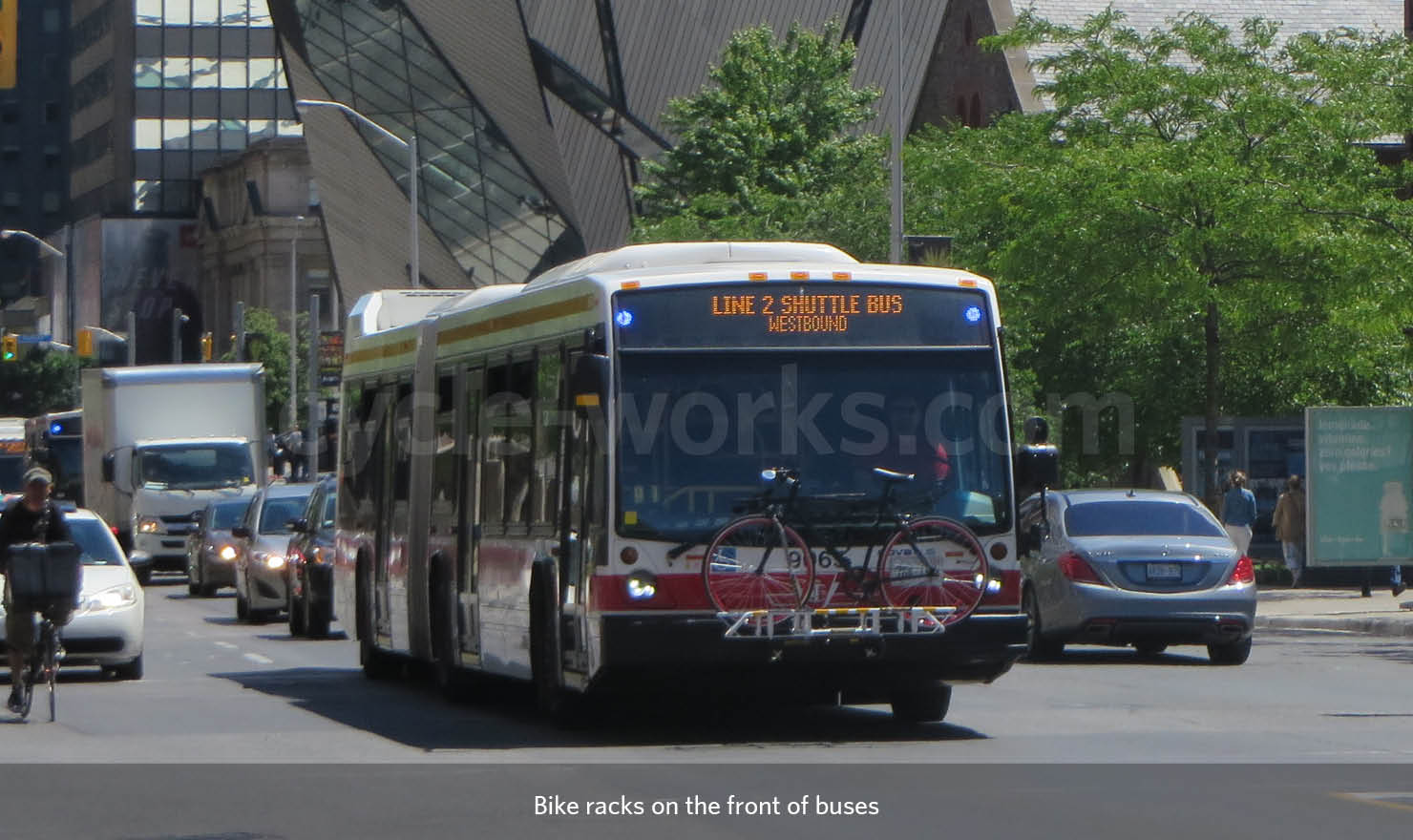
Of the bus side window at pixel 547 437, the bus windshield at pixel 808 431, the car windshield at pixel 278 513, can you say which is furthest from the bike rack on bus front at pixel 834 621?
the car windshield at pixel 278 513

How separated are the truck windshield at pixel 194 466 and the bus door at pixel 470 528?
84.6 ft

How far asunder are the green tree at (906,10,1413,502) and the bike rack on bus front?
14.9m

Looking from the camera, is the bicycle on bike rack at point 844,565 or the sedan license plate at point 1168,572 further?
the sedan license plate at point 1168,572

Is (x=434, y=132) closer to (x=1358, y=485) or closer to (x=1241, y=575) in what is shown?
(x=1358, y=485)

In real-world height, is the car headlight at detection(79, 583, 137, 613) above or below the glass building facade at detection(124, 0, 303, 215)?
below

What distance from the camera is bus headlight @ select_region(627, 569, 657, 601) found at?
13.5m

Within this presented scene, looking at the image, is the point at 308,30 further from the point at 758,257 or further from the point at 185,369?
the point at 758,257

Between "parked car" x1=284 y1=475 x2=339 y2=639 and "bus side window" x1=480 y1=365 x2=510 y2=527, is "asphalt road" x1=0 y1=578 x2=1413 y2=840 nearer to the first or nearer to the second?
"bus side window" x1=480 y1=365 x2=510 y2=527

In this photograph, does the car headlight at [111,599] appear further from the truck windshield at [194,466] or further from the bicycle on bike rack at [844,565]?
the truck windshield at [194,466]

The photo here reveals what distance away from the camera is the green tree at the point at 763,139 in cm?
4881

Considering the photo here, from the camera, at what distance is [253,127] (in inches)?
5138

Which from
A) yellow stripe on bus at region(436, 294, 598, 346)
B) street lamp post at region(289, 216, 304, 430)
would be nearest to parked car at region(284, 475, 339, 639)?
yellow stripe on bus at region(436, 294, 598, 346)
